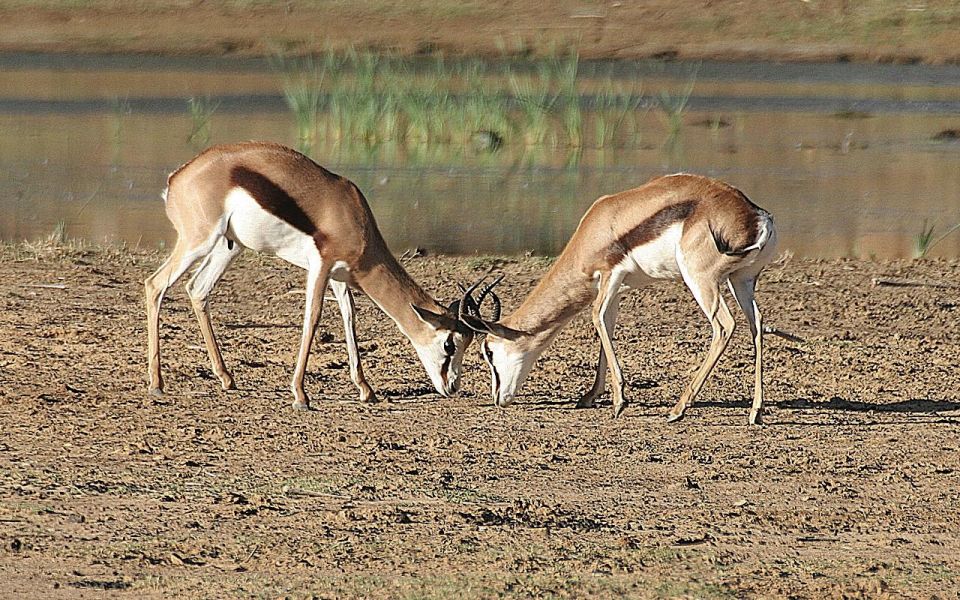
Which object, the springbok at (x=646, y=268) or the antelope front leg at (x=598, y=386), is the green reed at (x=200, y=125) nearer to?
the springbok at (x=646, y=268)

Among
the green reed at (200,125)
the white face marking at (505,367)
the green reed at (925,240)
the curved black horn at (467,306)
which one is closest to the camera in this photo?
the curved black horn at (467,306)

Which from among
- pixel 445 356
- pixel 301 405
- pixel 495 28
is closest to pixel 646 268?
pixel 445 356

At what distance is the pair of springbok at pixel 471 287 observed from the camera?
821cm

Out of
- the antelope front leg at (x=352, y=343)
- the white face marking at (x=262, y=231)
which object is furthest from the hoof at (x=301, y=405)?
the white face marking at (x=262, y=231)

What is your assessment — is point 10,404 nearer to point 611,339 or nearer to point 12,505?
point 12,505

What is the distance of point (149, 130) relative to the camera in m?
21.8

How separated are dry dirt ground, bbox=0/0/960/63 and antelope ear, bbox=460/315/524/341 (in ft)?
71.4

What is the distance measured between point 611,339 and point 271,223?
191 centimetres

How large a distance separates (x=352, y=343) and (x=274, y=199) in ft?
3.04

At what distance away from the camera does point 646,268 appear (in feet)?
27.7

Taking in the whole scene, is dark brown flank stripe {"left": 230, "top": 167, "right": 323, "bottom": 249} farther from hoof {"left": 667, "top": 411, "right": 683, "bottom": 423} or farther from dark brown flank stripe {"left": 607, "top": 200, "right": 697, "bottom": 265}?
hoof {"left": 667, "top": 411, "right": 683, "bottom": 423}

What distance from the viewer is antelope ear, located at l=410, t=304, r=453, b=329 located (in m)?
8.85

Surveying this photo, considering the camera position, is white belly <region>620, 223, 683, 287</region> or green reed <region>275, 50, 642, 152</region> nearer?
white belly <region>620, 223, 683, 287</region>

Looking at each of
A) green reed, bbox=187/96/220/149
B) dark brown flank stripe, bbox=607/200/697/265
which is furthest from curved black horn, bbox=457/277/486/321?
green reed, bbox=187/96/220/149
